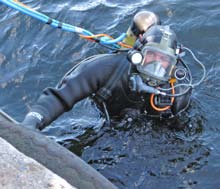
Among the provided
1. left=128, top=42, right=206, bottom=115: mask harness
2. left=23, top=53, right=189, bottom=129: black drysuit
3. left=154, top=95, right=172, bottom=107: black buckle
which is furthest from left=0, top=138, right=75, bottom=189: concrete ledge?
left=154, top=95, right=172, bottom=107: black buckle

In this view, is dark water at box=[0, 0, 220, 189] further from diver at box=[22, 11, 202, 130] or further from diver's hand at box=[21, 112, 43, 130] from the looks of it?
diver's hand at box=[21, 112, 43, 130]

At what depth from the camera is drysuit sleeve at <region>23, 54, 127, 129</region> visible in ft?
14.3

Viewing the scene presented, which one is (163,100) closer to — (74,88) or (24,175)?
(74,88)

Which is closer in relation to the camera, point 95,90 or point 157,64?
point 157,64

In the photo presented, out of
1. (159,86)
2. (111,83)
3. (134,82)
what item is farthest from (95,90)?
(159,86)

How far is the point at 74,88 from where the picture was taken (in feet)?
15.0

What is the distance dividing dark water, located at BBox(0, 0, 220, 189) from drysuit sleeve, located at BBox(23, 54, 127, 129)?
498 mm

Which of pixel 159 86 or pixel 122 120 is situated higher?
pixel 159 86

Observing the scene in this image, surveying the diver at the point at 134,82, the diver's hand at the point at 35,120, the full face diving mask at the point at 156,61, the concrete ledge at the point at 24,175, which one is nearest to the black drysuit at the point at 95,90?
the diver at the point at 134,82

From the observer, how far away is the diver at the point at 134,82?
14.5 ft

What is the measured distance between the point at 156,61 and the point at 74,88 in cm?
81

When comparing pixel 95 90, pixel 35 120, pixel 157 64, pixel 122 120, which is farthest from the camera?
pixel 122 120

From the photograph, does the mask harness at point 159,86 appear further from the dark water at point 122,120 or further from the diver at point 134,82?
the dark water at point 122,120

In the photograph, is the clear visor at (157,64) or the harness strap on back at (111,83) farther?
the harness strap on back at (111,83)
